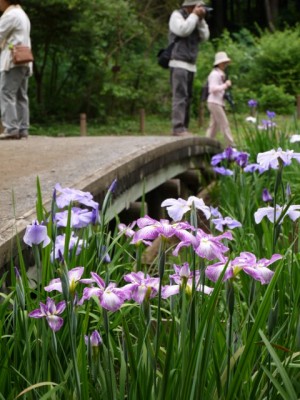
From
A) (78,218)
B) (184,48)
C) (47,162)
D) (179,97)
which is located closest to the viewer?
(78,218)

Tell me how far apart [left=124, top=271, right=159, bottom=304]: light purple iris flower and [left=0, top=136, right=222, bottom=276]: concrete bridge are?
0.98 m

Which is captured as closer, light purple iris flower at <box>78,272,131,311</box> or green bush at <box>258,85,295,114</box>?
light purple iris flower at <box>78,272,131,311</box>

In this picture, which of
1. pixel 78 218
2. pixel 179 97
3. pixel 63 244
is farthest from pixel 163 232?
pixel 179 97

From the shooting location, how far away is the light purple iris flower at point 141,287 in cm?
156

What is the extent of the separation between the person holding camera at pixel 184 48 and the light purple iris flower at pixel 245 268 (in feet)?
22.4

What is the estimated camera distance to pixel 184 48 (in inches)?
336

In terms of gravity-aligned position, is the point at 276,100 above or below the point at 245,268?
below

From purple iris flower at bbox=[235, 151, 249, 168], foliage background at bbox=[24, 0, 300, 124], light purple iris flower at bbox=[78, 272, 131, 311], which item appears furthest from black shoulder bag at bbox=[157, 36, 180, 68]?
foliage background at bbox=[24, 0, 300, 124]

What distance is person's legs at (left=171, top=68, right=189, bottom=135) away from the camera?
8672 mm

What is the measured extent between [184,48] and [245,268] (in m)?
7.19

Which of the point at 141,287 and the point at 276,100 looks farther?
the point at 276,100

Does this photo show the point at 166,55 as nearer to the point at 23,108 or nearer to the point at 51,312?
the point at 23,108

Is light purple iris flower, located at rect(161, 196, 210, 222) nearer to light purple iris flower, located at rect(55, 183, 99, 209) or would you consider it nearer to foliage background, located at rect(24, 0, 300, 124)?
light purple iris flower, located at rect(55, 183, 99, 209)

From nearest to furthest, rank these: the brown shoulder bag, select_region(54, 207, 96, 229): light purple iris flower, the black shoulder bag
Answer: select_region(54, 207, 96, 229): light purple iris flower, the brown shoulder bag, the black shoulder bag
